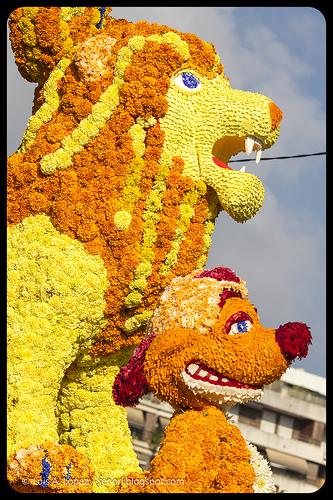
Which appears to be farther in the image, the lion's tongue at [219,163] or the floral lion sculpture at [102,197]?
the lion's tongue at [219,163]

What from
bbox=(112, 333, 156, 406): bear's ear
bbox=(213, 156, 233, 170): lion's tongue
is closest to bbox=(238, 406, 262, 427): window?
bbox=(213, 156, 233, 170): lion's tongue

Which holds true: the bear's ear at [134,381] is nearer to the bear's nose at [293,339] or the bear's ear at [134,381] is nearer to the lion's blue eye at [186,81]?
the bear's nose at [293,339]

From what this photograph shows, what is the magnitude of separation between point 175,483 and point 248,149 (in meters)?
2.55

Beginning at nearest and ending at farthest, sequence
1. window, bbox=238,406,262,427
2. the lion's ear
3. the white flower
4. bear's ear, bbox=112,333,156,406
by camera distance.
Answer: the white flower < bear's ear, bbox=112,333,156,406 < the lion's ear < window, bbox=238,406,262,427

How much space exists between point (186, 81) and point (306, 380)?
18.4 metres

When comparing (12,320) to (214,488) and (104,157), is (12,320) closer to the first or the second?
(104,157)

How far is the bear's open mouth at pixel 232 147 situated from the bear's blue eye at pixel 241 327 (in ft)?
4.78

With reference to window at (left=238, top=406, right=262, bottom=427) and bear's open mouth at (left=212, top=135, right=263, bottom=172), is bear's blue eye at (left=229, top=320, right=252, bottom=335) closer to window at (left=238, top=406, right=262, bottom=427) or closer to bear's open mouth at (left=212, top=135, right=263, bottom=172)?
bear's open mouth at (left=212, top=135, right=263, bottom=172)

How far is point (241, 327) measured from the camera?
615 cm

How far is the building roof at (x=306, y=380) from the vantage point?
2419 centimetres

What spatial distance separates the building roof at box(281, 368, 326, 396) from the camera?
24189 mm

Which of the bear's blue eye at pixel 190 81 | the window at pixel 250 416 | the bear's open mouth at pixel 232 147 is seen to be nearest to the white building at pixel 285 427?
the window at pixel 250 416

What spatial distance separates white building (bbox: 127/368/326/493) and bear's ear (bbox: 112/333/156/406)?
15.1m

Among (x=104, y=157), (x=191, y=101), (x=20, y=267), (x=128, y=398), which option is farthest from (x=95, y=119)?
(x=128, y=398)
